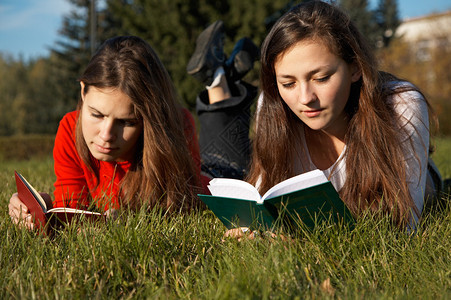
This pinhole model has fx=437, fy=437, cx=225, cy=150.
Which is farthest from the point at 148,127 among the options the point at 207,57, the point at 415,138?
the point at 415,138

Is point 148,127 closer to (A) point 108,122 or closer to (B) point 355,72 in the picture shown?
(A) point 108,122

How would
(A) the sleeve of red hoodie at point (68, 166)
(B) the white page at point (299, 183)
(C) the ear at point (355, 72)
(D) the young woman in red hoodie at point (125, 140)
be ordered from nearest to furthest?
1. (B) the white page at point (299, 183)
2. (C) the ear at point (355, 72)
3. (D) the young woman in red hoodie at point (125, 140)
4. (A) the sleeve of red hoodie at point (68, 166)

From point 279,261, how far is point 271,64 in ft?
4.41

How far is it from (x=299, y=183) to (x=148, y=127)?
1.23 metres

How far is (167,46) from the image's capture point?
49.2ft

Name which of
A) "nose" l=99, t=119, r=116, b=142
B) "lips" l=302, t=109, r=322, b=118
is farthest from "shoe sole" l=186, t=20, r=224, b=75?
"lips" l=302, t=109, r=322, b=118

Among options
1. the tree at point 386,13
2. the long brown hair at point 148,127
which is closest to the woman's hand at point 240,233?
the long brown hair at point 148,127

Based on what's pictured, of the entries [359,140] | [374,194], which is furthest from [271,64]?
[374,194]

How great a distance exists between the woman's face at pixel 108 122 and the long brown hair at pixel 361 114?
2.88 feet

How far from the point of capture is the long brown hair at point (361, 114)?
7.89ft

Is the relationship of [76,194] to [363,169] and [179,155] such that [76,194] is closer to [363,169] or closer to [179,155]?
[179,155]

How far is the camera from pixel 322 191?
6.02 feet

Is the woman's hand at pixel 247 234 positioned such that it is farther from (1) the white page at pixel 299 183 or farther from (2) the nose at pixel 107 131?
(2) the nose at pixel 107 131

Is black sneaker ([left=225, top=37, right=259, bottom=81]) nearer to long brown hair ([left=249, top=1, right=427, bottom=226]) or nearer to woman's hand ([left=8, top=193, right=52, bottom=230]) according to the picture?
long brown hair ([left=249, top=1, right=427, bottom=226])
